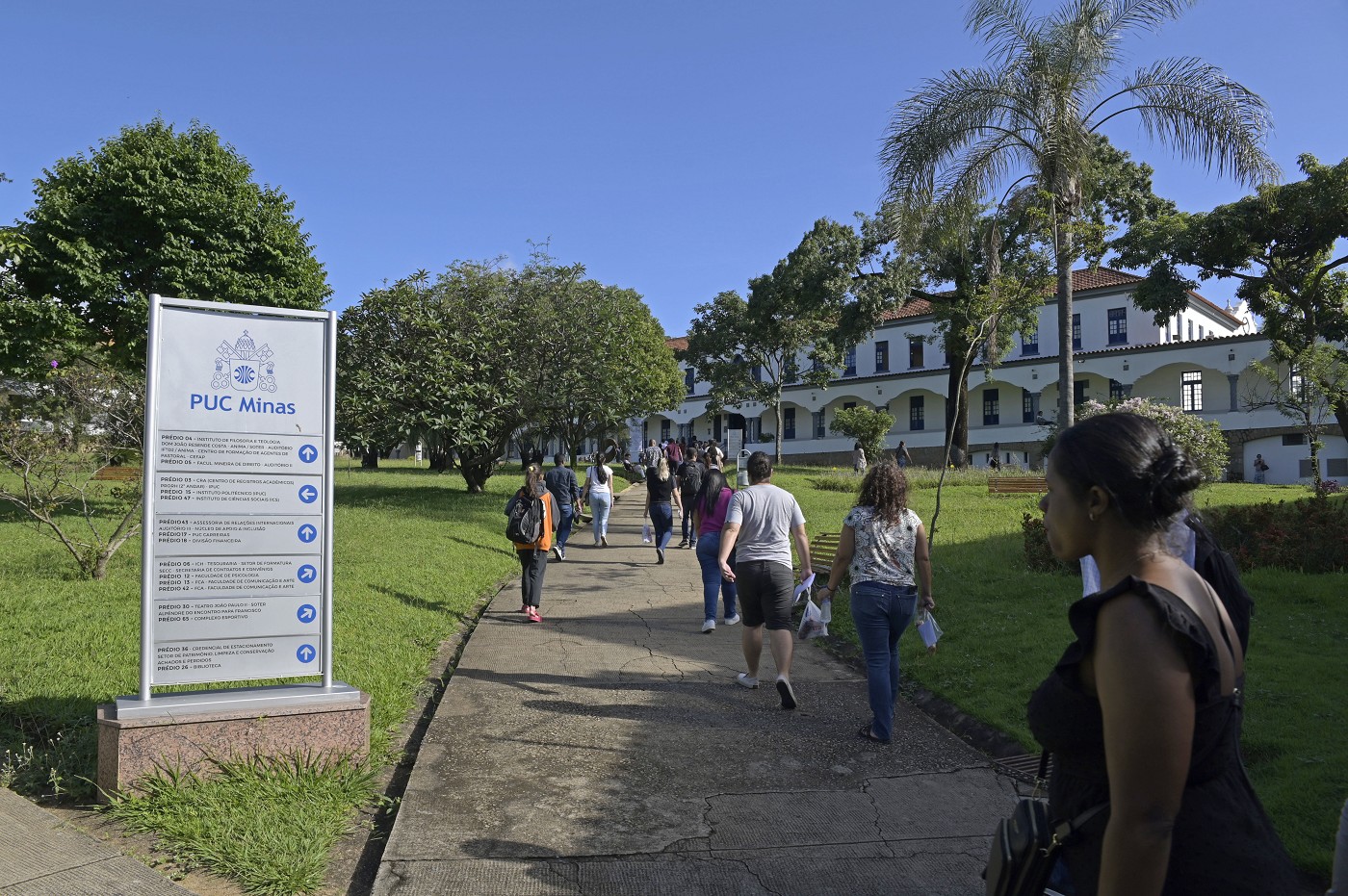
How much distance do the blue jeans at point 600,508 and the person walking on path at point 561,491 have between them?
1.48 metres

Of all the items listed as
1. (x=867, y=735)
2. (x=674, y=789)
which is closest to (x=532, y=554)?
(x=867, y=735)

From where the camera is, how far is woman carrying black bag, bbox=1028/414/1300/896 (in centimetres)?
157

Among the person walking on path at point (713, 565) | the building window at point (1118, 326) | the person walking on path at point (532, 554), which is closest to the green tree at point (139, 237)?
the person walking on path at point (532, 554)

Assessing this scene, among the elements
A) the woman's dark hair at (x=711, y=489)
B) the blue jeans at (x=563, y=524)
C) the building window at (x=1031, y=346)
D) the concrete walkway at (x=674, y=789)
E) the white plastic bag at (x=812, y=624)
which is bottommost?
the concrete walkway at (x=674, y=789)

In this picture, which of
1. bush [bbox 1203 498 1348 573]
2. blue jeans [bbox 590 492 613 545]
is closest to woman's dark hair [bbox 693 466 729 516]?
bush [bbox 1203 498 1348 573]

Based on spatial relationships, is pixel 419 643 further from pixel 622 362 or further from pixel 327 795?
pixel 622 362

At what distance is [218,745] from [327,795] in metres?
0.62

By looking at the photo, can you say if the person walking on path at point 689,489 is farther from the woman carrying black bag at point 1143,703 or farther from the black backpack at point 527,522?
the woman carrying black bag at point 1143,703

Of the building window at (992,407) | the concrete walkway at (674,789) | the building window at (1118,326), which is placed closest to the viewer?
the concrete walkway at (674,789)

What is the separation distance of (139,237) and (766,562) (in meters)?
18.2

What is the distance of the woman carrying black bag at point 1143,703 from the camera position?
1567 millimetres

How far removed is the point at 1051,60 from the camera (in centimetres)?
1182

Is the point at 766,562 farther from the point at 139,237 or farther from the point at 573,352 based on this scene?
the point at 139,237

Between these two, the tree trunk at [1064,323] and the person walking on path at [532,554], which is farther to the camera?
the tree trunk at [1064,323]
